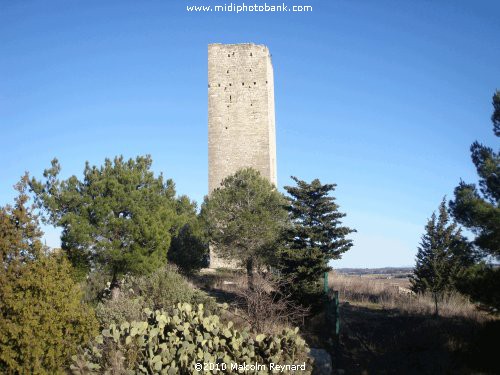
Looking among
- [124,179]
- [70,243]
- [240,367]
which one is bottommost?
[240,367]

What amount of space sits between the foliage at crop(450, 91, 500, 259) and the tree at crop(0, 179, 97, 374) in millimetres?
8443

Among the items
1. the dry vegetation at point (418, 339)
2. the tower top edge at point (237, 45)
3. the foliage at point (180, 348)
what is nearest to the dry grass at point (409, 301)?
the dry vegetation at point (418, 339)

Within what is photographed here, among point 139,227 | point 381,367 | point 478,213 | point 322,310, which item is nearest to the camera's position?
point 478,213

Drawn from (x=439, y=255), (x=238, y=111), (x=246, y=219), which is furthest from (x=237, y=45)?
(x=439, y=255)

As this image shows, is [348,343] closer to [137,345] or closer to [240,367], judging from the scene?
[240,367]

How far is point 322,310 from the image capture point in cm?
1417

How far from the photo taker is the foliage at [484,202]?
9.48 m

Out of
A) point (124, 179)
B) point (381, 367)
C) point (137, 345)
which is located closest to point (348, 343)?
point (381, 367)

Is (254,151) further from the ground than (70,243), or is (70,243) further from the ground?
(254,151)

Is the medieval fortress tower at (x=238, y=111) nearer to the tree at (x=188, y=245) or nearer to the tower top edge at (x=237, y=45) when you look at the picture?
the tower top edge at (x=237, y=45)

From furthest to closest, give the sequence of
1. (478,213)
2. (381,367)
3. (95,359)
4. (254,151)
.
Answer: (254,151), (381,367), (478,213), (95,359)

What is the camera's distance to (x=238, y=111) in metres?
27.3

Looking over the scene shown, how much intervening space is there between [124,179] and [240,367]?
965cm

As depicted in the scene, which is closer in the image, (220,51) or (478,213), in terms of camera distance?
(478,213)
